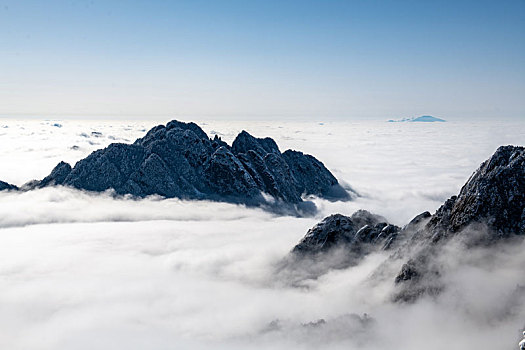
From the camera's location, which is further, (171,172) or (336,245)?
(171,172)

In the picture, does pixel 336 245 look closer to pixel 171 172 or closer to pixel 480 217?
pixel 480 217

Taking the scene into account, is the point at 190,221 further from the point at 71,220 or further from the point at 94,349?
the point at 94,349

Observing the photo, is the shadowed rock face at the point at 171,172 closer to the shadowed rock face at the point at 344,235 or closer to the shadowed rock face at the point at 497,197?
the shadowed rock face at the point at 344,235

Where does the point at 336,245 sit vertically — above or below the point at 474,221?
below

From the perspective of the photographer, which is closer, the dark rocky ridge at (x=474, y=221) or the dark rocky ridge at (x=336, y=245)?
the dark rocky ridge at (x=474, y=221)

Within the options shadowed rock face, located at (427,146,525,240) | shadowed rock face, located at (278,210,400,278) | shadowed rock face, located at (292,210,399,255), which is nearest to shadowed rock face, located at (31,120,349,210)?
shadowed rock face, located at (278,210,400,278)

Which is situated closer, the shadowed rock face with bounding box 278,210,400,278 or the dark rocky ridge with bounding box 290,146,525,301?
the dark rocky ridge with bounding box 290,146,525,301

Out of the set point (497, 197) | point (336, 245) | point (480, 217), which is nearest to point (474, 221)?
point (480, 217)

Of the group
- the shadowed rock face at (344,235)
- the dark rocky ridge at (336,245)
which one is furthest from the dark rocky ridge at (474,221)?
the dark rocky ridge at (336,245)

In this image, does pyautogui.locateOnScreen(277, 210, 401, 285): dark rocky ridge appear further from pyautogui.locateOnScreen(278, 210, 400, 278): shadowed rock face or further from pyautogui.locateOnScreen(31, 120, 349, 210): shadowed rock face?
pyautogui.locateOnScreen(31, 120, 349, 210): shadowed rock face

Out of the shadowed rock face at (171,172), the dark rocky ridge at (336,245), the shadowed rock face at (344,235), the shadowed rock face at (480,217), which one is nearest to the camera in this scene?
the shadowed rock face at (480,217)

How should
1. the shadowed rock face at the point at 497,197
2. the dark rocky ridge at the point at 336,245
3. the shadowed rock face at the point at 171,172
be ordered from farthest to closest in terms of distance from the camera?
1. the shadowed rock face at the point at 171,172
2. the dark rocky ridge at the point at 336,245
3. the shadowed rock face at the point at 497,197

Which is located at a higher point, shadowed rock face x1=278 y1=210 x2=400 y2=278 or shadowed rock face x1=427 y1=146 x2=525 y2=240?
shadowed rock face x1=427 y1=146 x2=525 y2=240
